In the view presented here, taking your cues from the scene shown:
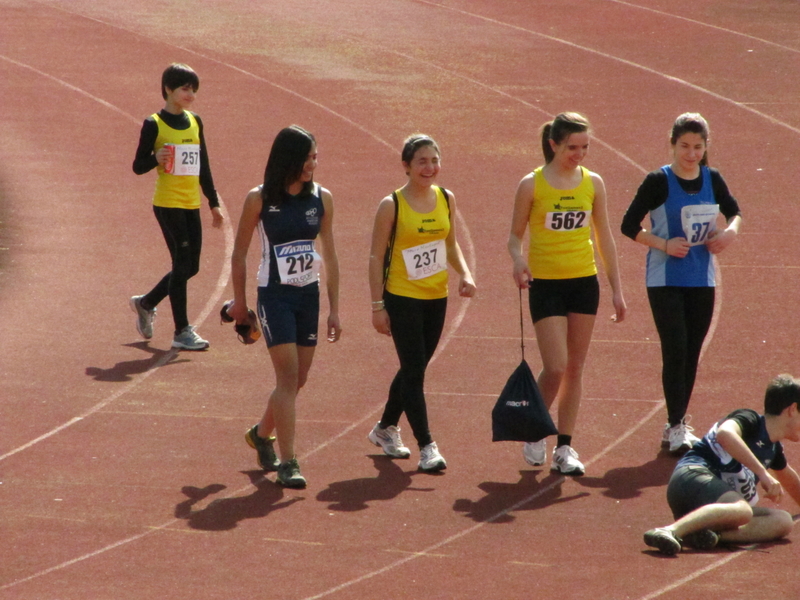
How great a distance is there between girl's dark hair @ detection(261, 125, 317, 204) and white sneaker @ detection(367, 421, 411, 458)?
155 cm

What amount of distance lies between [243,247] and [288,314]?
0.44 metres

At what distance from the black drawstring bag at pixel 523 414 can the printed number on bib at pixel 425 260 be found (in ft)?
2.44

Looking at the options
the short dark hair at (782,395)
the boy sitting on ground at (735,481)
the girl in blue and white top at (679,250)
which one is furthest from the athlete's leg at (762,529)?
the girl in blue and white top at (679,250)

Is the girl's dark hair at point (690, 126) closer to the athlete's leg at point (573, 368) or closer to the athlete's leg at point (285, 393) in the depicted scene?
the athlete's leg at point (573, 368)

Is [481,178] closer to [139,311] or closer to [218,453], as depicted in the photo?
[139,311]

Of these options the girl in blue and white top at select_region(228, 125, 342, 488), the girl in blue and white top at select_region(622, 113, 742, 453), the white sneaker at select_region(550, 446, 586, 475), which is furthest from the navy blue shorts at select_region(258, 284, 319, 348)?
the girl in blue and white top at select_region(622, 113, 742, 453)

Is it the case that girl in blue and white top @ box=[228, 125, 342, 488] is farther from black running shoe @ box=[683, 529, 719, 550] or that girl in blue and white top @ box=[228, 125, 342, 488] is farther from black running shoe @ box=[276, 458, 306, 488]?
black running shoe @ box=[683, 529, 719, 550]

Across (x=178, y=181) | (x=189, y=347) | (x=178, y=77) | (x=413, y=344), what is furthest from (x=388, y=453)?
(x=178, y=77)

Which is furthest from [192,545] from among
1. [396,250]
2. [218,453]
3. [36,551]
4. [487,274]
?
[487,274]

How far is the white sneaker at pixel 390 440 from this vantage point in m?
7.76

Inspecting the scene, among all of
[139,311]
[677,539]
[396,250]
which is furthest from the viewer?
[139,311]

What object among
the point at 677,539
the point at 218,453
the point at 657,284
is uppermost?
the point at 657,284

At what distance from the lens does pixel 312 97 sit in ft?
59.5

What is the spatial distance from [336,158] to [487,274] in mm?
4218
